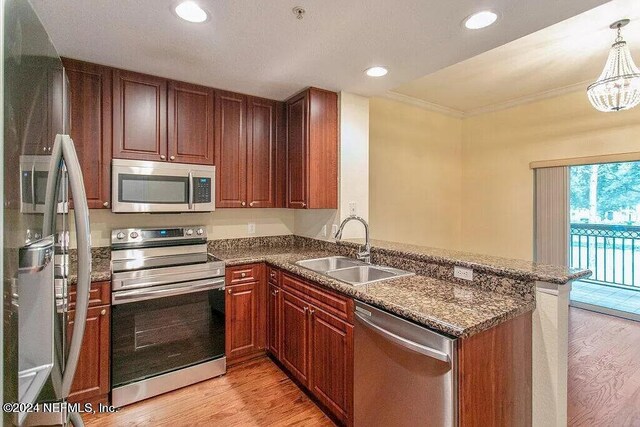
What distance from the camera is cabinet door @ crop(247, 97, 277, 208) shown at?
2975mm

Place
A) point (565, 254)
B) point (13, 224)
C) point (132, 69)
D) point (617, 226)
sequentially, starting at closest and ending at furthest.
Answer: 1. point (13, 224)
2. point (132, 69)
3. point (565, 254)
4. point (617, 226)

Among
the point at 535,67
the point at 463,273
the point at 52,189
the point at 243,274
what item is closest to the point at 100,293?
the point at 243,274

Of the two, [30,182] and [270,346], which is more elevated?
[30,182]

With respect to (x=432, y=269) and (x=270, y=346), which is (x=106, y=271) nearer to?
(x=270, y=346)

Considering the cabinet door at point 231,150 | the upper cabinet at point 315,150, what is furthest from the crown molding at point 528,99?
the cabinet door at point 231,150

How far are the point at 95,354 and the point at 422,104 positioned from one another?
14.1ft

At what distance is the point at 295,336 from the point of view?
2.29m

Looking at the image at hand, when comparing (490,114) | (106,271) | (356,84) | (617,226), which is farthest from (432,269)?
(617,226)

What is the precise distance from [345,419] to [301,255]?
132 centimetres

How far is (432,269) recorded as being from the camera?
2.00 metres

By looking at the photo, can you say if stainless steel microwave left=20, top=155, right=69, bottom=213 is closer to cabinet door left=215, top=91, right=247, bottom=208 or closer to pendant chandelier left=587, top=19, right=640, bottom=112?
cabinet door left=215, top=91, right=247, bottom=208

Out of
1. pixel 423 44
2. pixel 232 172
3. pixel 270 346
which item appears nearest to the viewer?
pixel 423 44

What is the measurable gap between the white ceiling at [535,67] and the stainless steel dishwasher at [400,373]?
8.57 feet

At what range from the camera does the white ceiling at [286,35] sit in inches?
62.6
